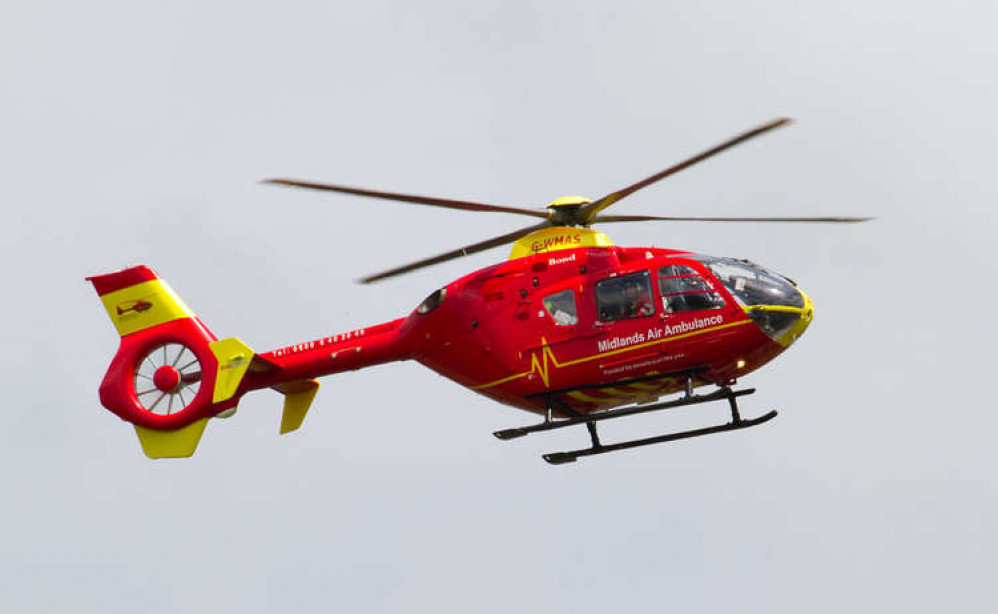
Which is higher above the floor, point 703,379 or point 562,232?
point 562,232

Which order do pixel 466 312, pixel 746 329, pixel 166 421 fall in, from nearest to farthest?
1. pixel 746 329
2. pixel 466 312
3. pixel 166 421

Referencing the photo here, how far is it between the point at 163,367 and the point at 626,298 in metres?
7.64

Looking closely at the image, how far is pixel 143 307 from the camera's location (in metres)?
26.0

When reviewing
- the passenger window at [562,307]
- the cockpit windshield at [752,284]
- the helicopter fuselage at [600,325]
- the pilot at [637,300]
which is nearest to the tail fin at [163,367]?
the helicopter fuselage at [600,325]

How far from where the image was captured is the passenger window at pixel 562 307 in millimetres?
22656

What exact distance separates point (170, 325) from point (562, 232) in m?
6.66

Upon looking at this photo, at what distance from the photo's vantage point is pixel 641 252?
22547 mm

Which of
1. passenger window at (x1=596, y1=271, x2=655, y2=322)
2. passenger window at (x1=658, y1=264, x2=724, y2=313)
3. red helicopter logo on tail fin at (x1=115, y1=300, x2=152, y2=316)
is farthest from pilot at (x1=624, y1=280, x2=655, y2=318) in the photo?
red helicopter logo on tail fin at (x1=115, y1=300, x2=152, y2=316)

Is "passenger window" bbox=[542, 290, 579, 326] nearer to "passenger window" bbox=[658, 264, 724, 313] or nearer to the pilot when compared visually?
the pilot

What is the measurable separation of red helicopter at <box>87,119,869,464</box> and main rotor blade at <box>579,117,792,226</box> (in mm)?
25

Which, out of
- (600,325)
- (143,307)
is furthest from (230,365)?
(600,325)

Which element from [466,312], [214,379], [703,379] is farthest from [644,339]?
[214,379]

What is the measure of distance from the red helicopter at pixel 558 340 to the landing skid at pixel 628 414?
20 millimetres

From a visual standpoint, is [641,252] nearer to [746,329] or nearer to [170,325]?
[746,329]
